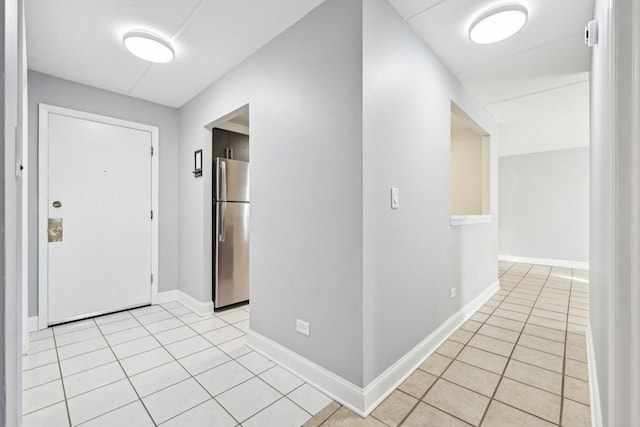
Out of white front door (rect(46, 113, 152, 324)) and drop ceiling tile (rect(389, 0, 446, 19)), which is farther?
white front door (rect(46, 113, 152, 324))

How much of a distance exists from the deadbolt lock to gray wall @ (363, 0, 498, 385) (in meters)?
3.11

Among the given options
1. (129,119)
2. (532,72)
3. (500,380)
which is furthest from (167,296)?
(532,72)

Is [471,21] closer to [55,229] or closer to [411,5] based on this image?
[411,5]

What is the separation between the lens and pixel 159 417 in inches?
59.5

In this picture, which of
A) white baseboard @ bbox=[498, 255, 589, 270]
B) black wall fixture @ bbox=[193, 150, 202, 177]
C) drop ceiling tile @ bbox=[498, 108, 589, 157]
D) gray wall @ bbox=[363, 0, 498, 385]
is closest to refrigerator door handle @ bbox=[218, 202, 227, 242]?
black wall fixture @ bbox=[193, 150, 202, 177]

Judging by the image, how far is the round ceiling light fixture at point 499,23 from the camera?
1.81 meters

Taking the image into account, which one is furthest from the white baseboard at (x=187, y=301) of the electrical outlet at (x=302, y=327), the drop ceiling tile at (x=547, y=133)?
the drop ceiling tile at (x=547, y=133)

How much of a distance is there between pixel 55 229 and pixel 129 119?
4.55ft

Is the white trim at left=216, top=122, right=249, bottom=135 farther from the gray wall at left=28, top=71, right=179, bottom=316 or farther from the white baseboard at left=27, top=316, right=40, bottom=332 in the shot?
the white baseboard at left=27, top=316, right=40, bottom=332

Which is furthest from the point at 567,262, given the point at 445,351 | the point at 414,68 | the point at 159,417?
the point at 159,417

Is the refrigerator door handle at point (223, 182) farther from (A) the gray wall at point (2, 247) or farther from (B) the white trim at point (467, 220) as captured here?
(A) the gray wall at point (2, 247)

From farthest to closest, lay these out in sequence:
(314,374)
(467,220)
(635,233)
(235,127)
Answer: (235,127), (467,220), (314,374), (635,233)

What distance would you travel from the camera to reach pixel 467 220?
9.55 feet

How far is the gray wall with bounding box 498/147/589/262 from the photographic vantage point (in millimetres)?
5570
